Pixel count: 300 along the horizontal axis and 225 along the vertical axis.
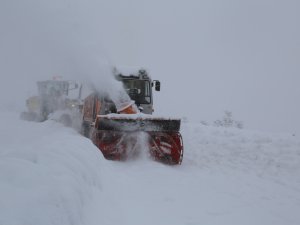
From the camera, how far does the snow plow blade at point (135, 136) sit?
8844 mm

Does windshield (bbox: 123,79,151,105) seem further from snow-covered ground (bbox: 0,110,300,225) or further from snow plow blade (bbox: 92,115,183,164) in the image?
snow plow blade (bbox: 92,115,183,164)

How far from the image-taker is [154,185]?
6.46 metres

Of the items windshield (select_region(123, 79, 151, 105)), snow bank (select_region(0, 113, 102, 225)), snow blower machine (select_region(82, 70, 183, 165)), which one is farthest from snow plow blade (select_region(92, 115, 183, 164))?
snow bank (select_region(0, 113, 102, 225))

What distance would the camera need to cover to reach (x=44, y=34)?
1271 centimetres

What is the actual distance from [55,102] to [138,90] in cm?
630

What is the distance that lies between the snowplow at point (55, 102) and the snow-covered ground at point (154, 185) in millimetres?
4080

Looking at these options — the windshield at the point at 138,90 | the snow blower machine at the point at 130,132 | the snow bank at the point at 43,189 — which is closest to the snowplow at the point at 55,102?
the windshield at the point at 138,90

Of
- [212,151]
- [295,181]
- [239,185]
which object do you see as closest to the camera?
[239,185]

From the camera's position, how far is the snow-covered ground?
2.53 metres

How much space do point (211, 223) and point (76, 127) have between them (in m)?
8.95

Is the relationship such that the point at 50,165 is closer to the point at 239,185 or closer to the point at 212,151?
the point at 239,185

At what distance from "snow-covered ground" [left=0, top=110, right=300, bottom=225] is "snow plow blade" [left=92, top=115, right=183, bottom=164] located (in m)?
0.45

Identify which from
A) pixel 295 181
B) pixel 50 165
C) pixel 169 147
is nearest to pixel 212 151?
pixel 169 147

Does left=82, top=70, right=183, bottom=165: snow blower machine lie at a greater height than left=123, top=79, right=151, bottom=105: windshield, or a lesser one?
lesser
